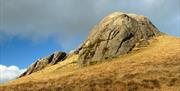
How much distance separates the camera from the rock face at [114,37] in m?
57.2

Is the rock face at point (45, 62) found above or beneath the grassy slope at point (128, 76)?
above

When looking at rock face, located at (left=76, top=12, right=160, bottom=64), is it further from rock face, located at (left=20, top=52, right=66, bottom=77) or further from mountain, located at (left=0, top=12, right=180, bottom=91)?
rock face, located at (left=20, top=52, right=66, bottom=77)

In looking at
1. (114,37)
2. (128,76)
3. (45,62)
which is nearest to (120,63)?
(128,76)

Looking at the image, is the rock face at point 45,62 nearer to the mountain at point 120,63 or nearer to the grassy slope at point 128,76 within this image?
the mountain at point 120,63

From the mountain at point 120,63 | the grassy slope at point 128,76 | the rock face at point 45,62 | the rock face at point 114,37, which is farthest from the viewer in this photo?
the rock face at point 45,62

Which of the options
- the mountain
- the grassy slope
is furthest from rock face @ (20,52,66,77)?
the grassy slope

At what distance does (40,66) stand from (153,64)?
104ft

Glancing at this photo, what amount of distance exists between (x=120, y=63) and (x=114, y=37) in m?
8.03

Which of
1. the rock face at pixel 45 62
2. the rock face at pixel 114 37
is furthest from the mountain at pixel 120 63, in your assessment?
the rock face at pixel 45 62

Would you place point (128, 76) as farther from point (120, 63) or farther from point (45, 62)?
point (45, 62)

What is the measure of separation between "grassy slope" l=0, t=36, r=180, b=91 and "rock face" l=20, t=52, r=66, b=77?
20.7 meters

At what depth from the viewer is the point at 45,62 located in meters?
75.2

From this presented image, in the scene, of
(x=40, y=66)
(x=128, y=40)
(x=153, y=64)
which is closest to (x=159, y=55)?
(x=153, y=64)

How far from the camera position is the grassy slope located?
142 ft
